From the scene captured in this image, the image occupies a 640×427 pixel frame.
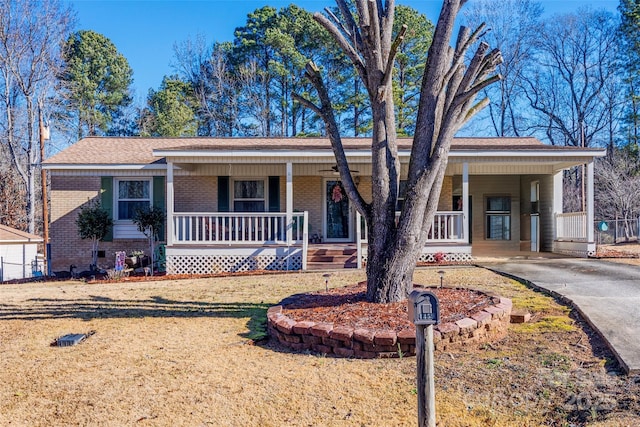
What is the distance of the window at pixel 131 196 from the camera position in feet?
44.3

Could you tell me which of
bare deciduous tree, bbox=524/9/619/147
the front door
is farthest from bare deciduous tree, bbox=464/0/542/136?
the front door

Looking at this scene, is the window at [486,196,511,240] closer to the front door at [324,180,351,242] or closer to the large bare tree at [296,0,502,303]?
the front door at [324,180,351,242]

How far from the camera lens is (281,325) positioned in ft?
15.7

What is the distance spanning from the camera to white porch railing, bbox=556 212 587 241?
41.2 ft

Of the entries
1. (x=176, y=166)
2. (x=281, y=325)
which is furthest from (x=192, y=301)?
(x=176, y=166)

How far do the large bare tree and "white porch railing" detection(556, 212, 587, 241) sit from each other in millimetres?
8810

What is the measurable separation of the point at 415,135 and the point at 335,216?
9037mm

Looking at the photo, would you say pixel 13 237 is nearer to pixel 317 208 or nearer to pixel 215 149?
pixel 215 149

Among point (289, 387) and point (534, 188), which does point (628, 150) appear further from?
point (289, 387)

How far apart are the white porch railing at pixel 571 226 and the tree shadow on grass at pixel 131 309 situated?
9.88m

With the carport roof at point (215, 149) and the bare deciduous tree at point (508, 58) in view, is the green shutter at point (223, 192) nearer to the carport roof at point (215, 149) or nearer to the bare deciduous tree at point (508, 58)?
the carport roof at point (215, 149)

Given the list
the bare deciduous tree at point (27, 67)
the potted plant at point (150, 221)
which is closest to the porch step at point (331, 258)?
the potted plant at point (150, 221)

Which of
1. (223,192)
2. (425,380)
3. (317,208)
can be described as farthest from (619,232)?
(425,380)

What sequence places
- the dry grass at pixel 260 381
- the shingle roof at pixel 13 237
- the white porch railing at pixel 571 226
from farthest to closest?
the shingle roof at pixel 13 237 < the white porch railing at pixel 571 226 < the dry grass at pixel 260 381
